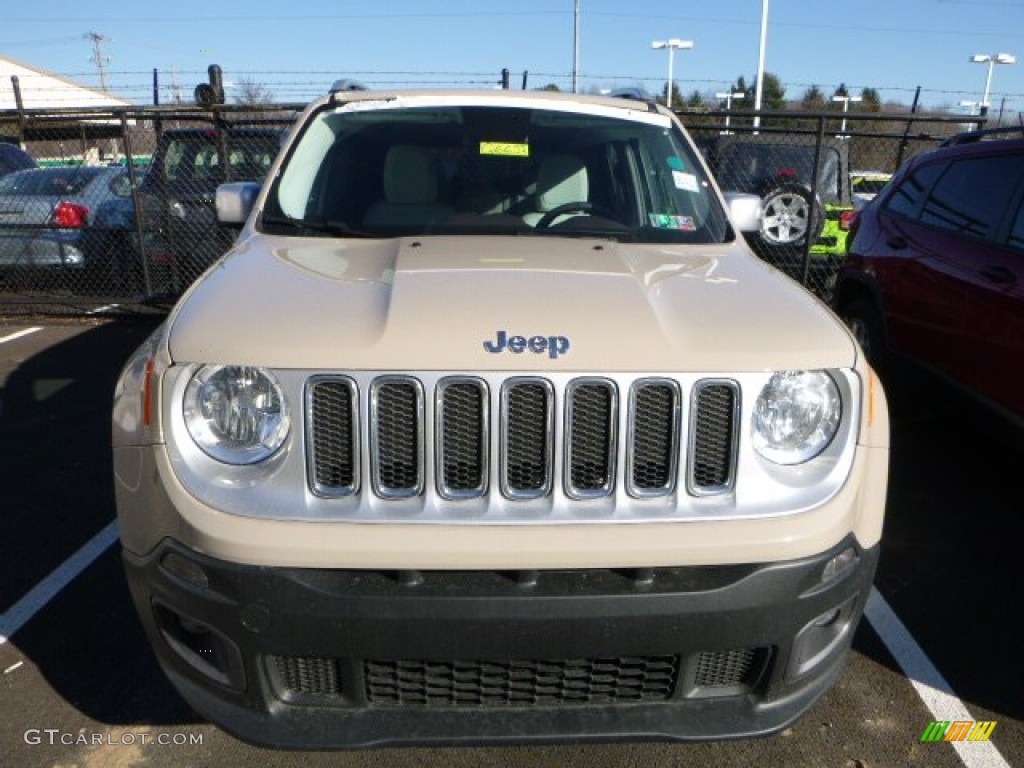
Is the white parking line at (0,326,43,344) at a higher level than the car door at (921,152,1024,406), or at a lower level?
lower

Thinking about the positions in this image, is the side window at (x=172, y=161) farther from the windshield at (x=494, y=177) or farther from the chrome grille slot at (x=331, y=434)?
the chrome grille slot at (x=331, y=434)

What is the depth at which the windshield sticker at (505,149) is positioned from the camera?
364 cm

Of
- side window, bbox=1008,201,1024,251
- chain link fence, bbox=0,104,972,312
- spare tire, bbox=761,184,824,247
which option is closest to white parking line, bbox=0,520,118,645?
side window, bbox=1008,201,1024,251

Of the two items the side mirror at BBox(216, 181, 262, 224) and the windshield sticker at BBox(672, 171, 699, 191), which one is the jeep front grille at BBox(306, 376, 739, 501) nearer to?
the windshield sticker at BBox(672, 171, 699, 191)

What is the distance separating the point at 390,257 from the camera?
278 centimetres

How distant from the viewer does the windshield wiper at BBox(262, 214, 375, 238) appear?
3.18 metres

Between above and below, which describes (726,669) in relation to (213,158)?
below

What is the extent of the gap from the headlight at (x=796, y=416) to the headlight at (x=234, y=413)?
1.20 meters

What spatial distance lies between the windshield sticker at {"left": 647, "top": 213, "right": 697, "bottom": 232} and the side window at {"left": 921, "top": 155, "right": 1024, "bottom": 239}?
2.08m

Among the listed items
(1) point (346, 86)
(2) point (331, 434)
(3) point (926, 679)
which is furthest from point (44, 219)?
(3) point (926, 679)

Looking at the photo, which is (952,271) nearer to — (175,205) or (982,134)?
(982,134)

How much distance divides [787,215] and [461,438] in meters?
7.84

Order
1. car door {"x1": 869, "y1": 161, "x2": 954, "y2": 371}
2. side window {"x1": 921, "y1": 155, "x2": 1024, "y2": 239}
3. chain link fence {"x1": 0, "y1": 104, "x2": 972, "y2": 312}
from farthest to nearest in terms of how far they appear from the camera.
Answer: chain link fence {"x1": 0, "y1": 104, "x2": 972, "y2": 312}, car door {"x1": 869, "y1": 161, "x2": 954, "y2": 371}, side window {"x1": 921, "y1": 155, "x2": 1024, "y2": 239}

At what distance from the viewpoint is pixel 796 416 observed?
2.22m
